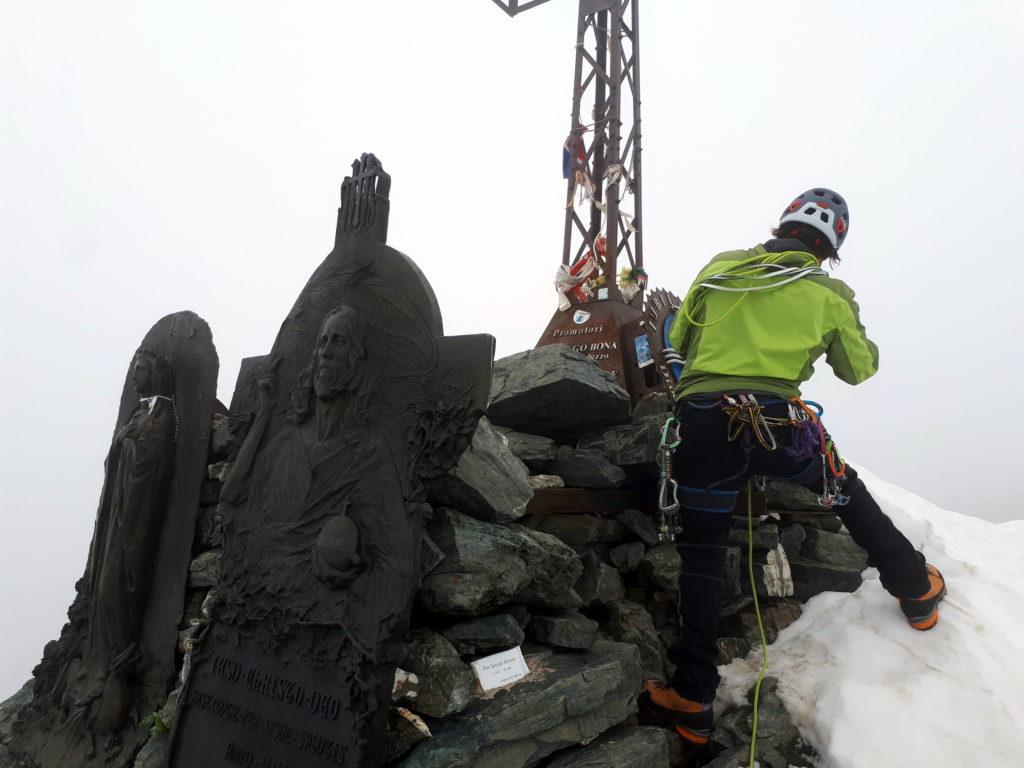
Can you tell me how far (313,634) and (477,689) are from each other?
696 mm

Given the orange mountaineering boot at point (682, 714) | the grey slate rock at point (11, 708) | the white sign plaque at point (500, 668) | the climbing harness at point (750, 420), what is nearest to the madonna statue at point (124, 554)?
the grey slate rock at point (11, 708)

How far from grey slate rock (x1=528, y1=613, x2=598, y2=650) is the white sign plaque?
0.84 feet

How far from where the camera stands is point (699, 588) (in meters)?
2.96

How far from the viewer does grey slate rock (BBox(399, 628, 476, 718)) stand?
229cm

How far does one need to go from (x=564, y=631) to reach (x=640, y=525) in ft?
3.96

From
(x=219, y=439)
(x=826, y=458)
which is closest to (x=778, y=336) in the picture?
(x=826, y=458)

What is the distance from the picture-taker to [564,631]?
110 inches

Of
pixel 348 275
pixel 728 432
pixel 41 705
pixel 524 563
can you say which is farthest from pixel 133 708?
pixel 728 432

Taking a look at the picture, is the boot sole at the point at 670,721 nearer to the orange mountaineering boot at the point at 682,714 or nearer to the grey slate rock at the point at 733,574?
the orange mountaineering boot at the point at 682,714

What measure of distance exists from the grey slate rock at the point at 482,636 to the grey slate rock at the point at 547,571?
194mm

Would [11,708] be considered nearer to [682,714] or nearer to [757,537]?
[682,714]

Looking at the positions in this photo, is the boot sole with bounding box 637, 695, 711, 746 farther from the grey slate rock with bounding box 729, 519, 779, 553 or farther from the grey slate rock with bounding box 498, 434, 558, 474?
the grey slate rock with bounding box 498, 434, 558, 474

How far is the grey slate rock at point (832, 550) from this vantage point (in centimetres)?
401

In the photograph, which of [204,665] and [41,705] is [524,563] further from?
[41,705]
